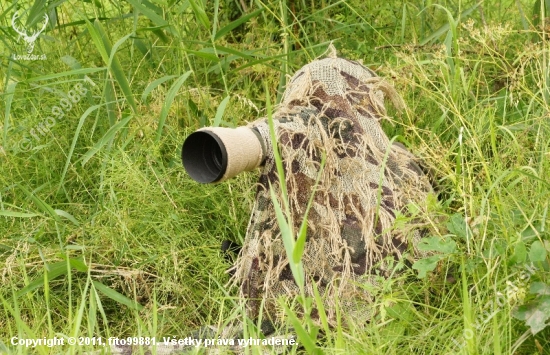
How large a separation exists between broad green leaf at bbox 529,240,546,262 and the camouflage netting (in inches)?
14.5

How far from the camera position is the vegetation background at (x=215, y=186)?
5.76ft

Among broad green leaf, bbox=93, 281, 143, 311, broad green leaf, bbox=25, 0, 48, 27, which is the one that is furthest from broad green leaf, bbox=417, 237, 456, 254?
broad green leaf, bbox=25, 0, 48, 27

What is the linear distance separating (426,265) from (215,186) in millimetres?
817

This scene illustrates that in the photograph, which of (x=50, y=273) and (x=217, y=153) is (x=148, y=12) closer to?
(x=217, y=153)

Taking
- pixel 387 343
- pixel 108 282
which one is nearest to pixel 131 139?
pixel 108 282

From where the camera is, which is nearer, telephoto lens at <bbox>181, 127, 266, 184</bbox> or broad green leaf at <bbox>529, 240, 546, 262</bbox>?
broad green leaf at <bbox>529, 240, 546, 262</bbox>

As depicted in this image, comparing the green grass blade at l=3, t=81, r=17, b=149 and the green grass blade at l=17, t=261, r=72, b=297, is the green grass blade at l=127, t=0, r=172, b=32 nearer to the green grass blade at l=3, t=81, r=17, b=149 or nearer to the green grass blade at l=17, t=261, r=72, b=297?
the green grass blade at l=3, t=81, r=17, b=149

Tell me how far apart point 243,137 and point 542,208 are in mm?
632

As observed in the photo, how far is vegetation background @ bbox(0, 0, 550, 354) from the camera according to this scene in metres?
1.76

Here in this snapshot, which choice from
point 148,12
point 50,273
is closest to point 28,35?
point 148,12

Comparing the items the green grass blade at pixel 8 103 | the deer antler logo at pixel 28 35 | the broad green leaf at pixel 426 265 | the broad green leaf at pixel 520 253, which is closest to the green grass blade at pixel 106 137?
the green grass blade at pixel 8 103

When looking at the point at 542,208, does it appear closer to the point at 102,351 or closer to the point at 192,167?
the point at 192,167

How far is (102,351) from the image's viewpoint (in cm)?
179

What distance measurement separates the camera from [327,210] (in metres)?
2.06
